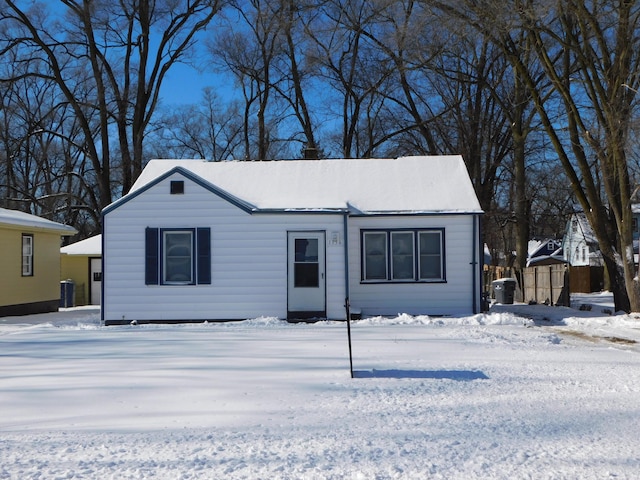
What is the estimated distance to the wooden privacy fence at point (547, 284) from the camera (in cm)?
2192

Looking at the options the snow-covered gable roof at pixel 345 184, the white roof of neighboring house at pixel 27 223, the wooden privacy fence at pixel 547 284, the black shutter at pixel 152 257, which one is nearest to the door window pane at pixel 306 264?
the snow-covered gable roof at pixel 345 184

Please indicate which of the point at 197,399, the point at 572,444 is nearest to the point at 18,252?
the point at 197,399

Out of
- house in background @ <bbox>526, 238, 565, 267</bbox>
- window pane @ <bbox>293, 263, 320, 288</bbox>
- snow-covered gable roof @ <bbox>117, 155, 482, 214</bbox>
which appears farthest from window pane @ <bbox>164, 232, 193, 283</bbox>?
house in background @ <bbox>526, 238, 565, 267</bbox>

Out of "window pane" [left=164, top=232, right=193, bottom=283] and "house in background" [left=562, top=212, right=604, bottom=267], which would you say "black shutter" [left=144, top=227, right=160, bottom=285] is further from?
"house in background" [left=562, top=212, right=604, bottom=267]

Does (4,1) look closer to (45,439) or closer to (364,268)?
(364,268)

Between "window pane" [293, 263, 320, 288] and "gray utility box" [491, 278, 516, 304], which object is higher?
"window pane" [293, 263, 320, 288]

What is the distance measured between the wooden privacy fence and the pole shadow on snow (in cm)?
1445

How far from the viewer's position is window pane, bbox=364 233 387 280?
1712 cm

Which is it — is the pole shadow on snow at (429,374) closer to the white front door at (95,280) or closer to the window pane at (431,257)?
the window pane at (431,257)

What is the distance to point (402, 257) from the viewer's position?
17047 millimetres

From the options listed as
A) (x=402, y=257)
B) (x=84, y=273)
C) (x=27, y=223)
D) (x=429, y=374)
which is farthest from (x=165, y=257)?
(x=84, y=273)

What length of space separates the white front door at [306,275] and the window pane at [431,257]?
266 cm

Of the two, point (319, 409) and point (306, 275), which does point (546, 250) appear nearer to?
point (306, 275)

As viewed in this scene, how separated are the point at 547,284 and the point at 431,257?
8905 mm
